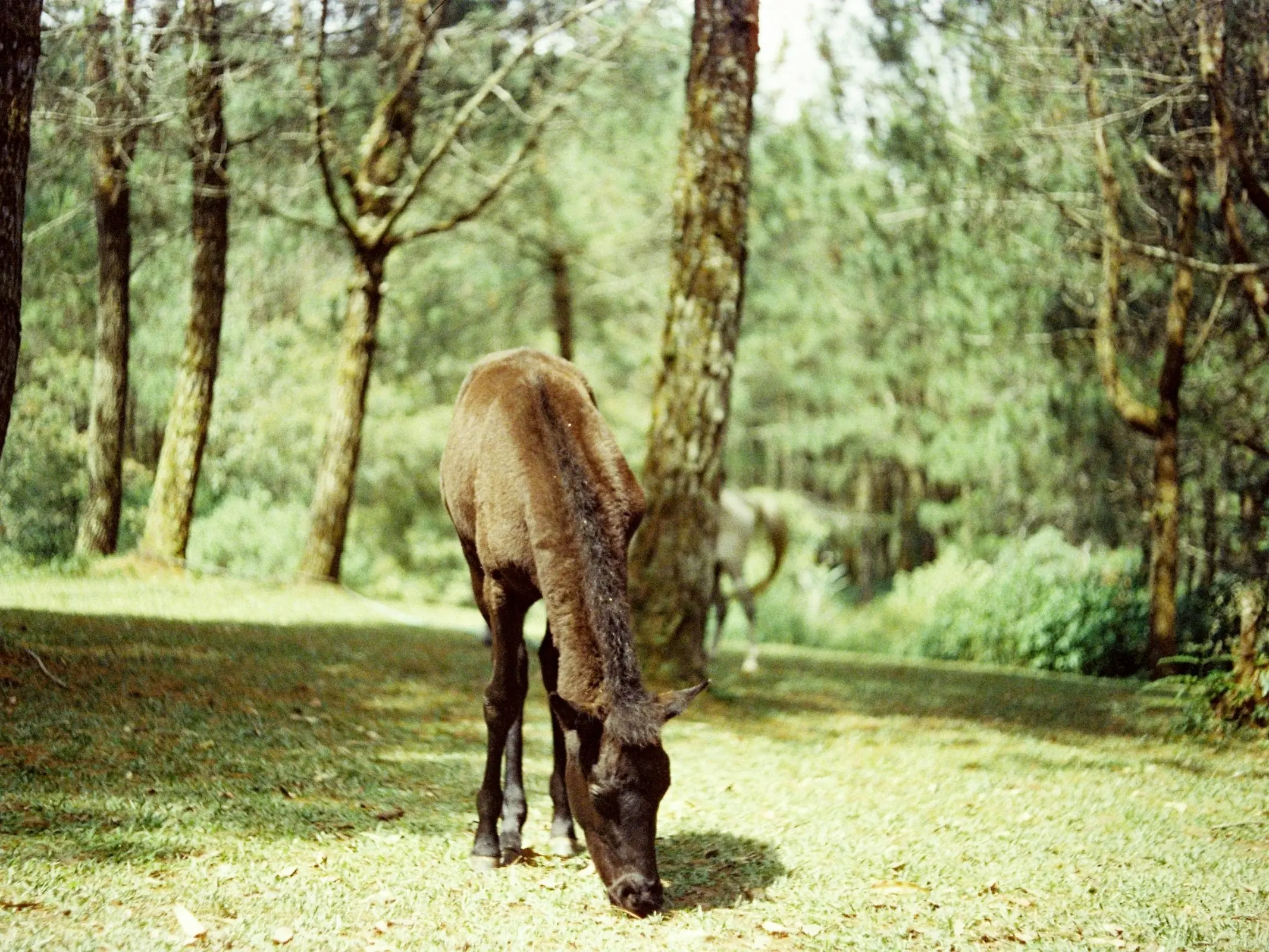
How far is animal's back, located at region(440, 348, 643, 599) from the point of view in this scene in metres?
4.46

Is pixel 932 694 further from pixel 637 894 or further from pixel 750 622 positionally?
pixel 637 894

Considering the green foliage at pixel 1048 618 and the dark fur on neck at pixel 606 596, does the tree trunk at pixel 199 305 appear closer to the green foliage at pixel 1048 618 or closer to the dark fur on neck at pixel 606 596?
the dark fur on neck at pixel 606 596

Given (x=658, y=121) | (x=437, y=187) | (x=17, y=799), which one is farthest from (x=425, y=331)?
(x=17, y=799)

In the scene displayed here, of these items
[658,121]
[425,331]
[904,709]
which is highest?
[658,121]

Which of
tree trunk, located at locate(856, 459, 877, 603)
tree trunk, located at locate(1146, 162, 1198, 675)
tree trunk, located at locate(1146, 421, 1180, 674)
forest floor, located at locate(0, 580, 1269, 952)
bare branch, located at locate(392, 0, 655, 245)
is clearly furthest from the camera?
tree trunk, located at locate(856, 459, 877, 603)

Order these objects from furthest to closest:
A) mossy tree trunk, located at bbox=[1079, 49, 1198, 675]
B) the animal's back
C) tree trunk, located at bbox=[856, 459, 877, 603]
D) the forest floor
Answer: tree trunk, located at bbox=[856, 459, 877, 603] < mossy tree trunk, located at bbox=[1079, 49, 1198, 675] < the animal's back < the forest floor

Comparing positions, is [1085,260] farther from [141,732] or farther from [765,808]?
[141,732]

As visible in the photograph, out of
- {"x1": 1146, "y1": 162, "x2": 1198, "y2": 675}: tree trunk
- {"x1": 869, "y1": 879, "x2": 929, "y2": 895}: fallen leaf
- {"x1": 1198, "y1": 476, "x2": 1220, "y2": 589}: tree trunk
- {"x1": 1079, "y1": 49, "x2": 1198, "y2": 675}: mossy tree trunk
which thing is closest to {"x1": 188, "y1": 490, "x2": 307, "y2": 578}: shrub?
{"x1": 869, "y1": 879, "x2": 929, "y2": 895}: fallen leaf

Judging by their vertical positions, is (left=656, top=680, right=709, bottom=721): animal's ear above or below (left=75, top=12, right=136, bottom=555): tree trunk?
below

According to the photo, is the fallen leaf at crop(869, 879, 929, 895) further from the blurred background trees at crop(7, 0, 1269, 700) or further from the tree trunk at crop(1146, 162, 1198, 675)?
the tree trunk at crop(1146, 162, 1198, 675)

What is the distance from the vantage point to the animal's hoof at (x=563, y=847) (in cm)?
485

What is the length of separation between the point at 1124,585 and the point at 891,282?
9.62 metres

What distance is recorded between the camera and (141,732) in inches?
234

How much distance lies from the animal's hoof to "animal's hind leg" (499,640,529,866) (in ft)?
0.51
